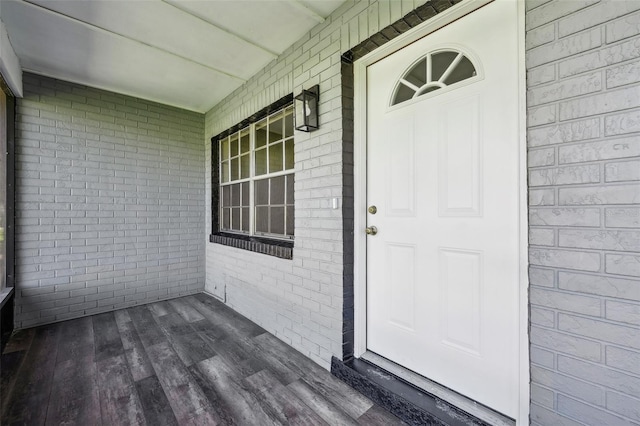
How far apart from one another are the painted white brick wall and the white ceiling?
0.64ft

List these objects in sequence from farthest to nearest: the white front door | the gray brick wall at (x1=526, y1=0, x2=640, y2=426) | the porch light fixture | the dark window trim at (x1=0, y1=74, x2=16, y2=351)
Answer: the dark window trim at (x1=0, y1=74, x2=16, y2=351), the porch light fixture, the white front door, the gray brick wall at (x1=526, y1=0, x2=640, y2=426)

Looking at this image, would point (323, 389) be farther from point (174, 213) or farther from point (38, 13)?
point (38, 13)

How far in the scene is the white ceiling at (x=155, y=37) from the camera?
6.82 ft

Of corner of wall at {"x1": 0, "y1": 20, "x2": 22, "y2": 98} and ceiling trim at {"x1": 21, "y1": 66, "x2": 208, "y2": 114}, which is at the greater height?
ceiling trim at {"x1": 21, "y1": 66, "x2": 208, "y2": 114}

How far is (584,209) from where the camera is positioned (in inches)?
44.7

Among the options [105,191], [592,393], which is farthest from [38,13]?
[592,393]

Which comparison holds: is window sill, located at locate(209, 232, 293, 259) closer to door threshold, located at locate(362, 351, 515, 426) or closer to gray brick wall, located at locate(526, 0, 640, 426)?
door threshold, located at locate(362, 351, 515, 426)

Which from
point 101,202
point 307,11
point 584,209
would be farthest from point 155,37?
point 584,209

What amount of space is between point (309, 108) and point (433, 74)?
95 cm

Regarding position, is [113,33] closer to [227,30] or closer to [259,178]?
[227,30]

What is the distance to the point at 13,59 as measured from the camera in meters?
2.62

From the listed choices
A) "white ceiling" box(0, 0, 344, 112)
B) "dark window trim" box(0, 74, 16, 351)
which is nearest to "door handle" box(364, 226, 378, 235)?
"white ceiling" box(0, 0, 344, 112)

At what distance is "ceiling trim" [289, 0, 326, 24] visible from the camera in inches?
80.0

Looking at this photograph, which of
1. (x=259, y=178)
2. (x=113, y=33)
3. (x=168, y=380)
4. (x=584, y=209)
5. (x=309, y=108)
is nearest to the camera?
(x=584, y=209)
